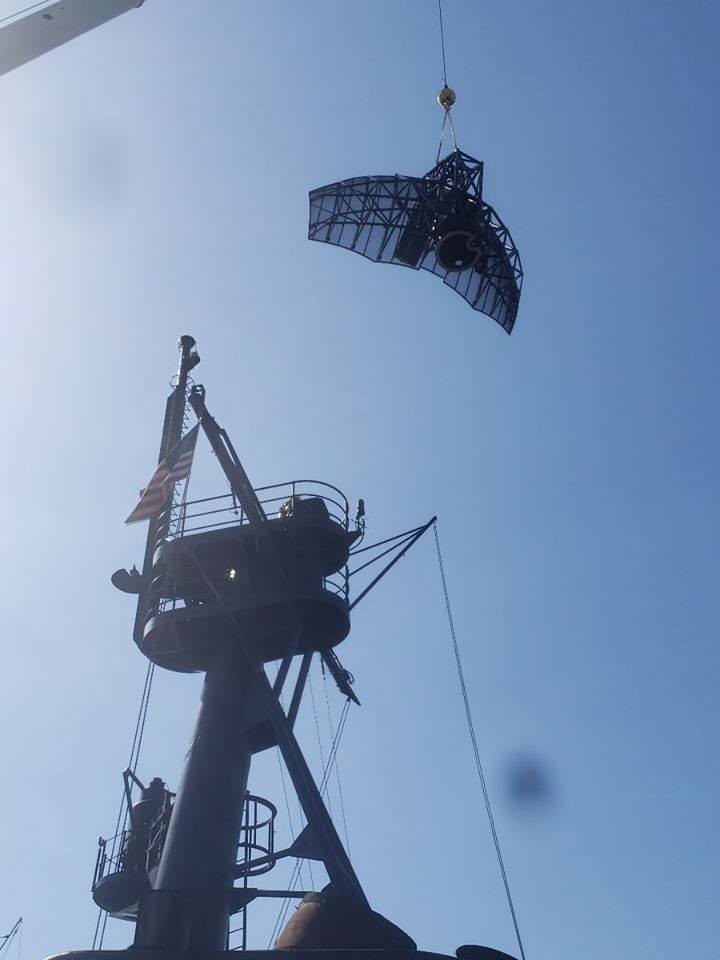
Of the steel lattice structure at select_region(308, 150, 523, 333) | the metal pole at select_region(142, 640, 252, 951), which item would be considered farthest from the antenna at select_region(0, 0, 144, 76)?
the metal pole at select_region(142, 640, 252, 951)

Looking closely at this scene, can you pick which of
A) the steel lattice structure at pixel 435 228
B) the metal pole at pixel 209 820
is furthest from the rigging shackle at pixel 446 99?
the metal pole at pixel 209 820

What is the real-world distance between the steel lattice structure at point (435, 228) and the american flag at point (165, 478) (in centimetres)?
815

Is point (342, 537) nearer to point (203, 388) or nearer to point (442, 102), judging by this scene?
point (203, 388)

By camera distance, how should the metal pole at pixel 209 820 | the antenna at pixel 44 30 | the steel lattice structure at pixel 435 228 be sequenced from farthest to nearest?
1. the steel lattice structure at pixel 435 228
2. the antenna at pixel 44 30
3. the metal pole at pixel 209 820

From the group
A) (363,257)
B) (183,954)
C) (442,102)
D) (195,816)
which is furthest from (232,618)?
(442,102)

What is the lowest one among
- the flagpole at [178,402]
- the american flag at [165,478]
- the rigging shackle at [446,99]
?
the american flag at [165,478]

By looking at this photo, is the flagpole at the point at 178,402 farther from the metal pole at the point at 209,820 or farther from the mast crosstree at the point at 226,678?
the metal pole at the point at 209,820

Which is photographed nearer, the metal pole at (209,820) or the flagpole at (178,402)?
the metal pole at (209,820)

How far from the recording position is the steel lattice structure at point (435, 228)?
24.1 meters

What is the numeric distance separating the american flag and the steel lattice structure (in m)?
8.15

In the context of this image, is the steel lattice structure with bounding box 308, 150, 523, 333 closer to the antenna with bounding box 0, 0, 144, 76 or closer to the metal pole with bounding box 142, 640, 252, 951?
the antenna with bounding box 0, 0, 144, 76

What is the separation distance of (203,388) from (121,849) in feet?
36.2

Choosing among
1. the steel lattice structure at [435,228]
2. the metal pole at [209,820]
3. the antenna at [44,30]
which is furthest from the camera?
the steel lattice structure at [435,228]

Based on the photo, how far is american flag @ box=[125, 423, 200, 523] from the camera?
21.6 m
